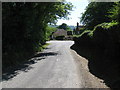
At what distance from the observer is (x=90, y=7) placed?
34.9 meters

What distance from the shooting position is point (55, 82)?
36.0ft

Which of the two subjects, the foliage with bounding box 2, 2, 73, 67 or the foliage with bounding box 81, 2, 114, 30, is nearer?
the foliage with bounding box 2, 2, 73, 67

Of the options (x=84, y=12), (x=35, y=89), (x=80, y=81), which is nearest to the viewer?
(x=35, y=89)

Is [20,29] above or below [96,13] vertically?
below

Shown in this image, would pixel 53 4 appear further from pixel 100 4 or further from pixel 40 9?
pixel 100 4

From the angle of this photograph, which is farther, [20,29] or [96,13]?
[96,13]

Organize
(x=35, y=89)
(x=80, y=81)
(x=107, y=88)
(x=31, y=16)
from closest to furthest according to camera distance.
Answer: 1. (x=35, y=89)
2. (x=107, y=88)
3. (x=80, y=81)
4. (x=31, y=16)

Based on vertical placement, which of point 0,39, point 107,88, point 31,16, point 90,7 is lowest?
point 107,88

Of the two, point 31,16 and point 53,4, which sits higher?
point 53,4

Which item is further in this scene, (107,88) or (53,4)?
(53,4)

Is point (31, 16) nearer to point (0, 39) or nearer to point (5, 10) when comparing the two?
point (5, 10)

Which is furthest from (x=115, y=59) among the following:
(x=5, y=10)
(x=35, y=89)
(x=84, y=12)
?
(x=84, y=12)

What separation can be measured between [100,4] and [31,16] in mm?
12405

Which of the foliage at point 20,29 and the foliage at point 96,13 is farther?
the foliage at point 96,13
